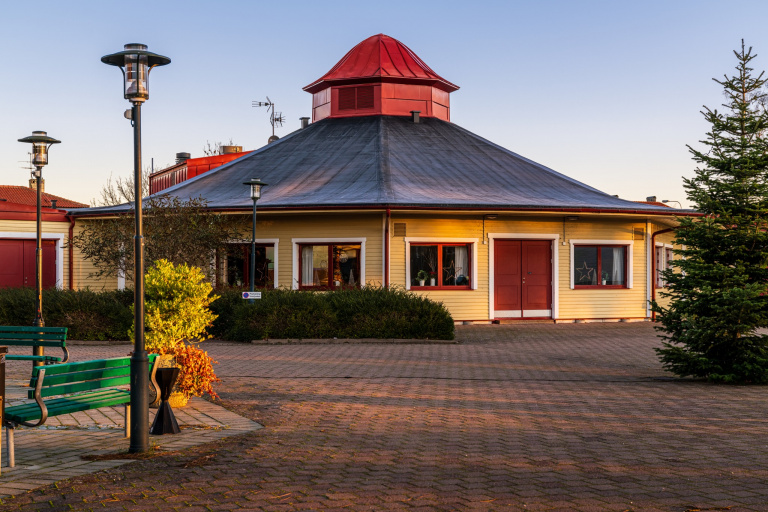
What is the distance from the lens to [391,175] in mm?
25469

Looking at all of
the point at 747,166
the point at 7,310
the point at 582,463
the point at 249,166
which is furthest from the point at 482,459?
the point at 249,166

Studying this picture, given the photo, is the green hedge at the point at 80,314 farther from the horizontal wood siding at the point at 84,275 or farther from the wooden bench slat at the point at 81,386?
the wooden bench slat at the point at 81,386

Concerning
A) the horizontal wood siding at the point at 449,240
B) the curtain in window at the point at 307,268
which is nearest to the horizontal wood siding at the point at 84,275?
the curtain in window at the point at 307,268

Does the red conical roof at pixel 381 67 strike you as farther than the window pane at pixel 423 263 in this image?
Yes

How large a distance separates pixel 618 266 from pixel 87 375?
810 inches

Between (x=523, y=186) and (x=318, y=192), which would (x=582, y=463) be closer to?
(x=318, y=192)

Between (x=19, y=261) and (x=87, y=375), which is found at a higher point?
(x=19, y=261)

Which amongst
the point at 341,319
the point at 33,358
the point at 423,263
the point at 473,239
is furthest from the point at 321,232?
the point at 33,358

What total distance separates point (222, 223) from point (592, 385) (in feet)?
46.0

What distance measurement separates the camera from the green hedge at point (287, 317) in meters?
18.7

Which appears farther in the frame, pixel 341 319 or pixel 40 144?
pixel 341 319

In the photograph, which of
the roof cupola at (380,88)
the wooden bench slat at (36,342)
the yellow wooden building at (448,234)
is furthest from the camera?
the roof cupola at (380,88)

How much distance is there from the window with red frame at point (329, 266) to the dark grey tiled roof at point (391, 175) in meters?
1.52

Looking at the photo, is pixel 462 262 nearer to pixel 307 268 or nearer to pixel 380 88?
pixel 307 268
